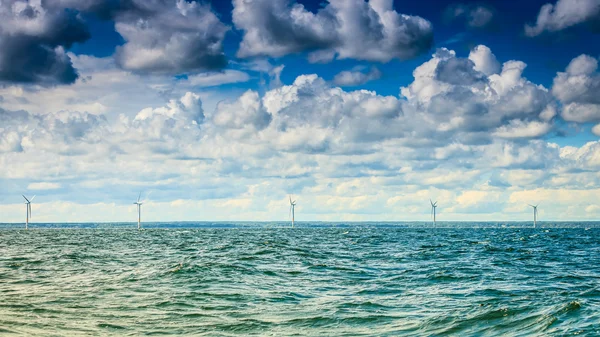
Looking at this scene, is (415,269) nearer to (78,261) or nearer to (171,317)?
(171,317)

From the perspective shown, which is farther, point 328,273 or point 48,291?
point 328,273

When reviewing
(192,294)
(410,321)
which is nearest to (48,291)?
(192,294)

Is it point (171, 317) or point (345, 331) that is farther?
point (171, 317)

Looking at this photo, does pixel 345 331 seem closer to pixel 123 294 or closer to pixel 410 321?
pixel 410 321

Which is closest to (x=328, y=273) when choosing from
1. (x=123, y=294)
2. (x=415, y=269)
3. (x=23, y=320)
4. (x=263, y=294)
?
(x=415, y=269)

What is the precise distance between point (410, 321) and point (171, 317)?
32.6 feet

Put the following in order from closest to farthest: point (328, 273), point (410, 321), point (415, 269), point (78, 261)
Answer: point (410, 321), point (328, 273), point (415, 269), point (78, 261)

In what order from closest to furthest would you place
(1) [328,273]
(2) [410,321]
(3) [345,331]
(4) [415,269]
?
1. (3) [345,331]
2. (2) [410,321]
3. (1) [328,273]
4. (4) [415,269]

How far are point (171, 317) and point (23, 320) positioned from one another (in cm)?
580

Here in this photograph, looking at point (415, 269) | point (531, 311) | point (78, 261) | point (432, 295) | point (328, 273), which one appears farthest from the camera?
point (78, 261)

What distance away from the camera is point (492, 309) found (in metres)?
25.4

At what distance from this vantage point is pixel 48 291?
103 ft

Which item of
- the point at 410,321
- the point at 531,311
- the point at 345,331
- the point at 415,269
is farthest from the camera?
the point at 415,269

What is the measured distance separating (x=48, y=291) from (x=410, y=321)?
20.1 metres
